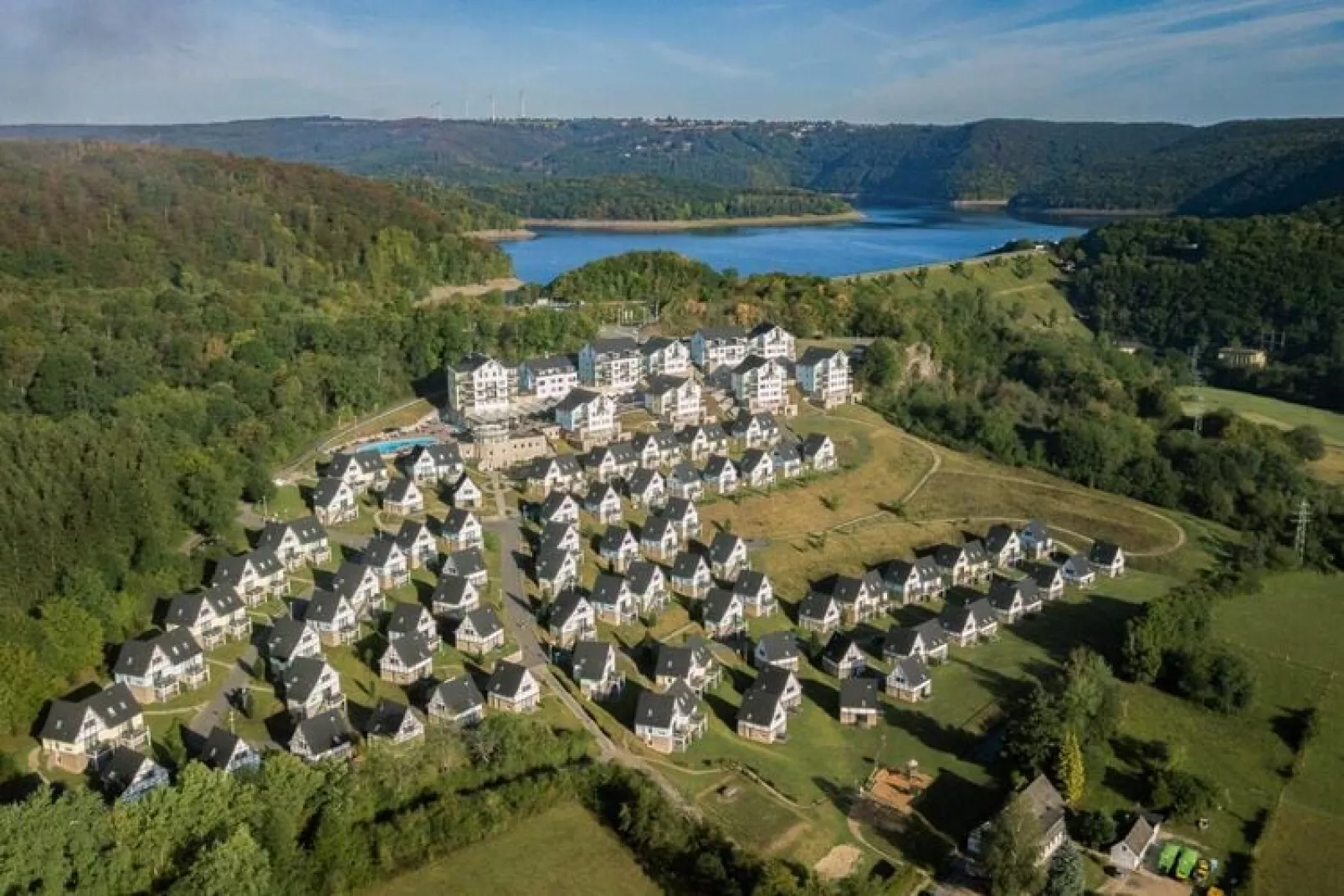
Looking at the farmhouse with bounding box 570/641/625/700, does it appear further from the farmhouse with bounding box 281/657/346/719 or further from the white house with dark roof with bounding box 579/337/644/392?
the white house with dark roof with bounding box 579/337/644/392

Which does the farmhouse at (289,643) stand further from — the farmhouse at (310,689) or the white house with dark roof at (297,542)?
the white house with dark roof at (297,542)

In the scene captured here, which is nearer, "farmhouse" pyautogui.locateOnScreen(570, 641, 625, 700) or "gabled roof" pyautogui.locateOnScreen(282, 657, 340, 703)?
"gabled roof" pyautogui.locateOnScreen(282, 657, 340, 703)

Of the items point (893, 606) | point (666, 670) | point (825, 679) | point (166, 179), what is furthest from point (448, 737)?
point (166, 179)

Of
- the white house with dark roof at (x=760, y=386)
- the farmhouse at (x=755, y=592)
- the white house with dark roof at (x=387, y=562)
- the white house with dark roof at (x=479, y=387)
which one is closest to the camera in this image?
the white house with dark roof at (x=387, y=562)

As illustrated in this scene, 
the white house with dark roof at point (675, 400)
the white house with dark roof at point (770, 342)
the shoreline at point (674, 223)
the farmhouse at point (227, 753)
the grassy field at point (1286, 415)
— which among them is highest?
the white house with dark roof at point (770, 342)

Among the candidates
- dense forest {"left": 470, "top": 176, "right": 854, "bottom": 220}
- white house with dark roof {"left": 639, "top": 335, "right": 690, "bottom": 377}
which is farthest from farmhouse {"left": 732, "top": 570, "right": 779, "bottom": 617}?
dense forest {"left": 470, "top": 176, "right": 854, "bottom": 220}

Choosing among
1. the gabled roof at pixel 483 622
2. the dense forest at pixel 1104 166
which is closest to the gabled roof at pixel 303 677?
the gabled roof at pixel 483 622
